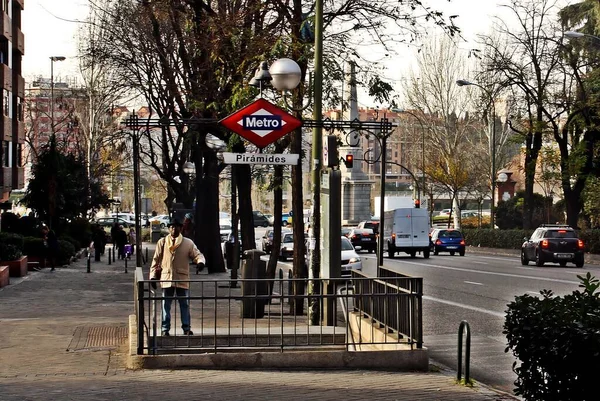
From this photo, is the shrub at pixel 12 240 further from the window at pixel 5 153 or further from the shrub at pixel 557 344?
the shrub at pixel 557 344

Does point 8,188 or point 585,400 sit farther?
point 8,188

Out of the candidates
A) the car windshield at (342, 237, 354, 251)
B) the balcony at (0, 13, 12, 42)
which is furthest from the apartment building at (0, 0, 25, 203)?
the car windshield at (342, 237, 354, 251)

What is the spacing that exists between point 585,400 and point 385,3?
13.9 metres

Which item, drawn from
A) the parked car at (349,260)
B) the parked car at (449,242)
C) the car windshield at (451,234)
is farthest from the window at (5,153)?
the parked car at (349,260)

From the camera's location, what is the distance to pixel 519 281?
104 ft

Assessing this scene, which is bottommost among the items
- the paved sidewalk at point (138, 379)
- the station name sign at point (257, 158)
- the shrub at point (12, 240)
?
the paved sidewalk at point (138, 379)

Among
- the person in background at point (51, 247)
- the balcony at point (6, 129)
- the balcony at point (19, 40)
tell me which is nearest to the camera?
the person in background at point (51, 247)

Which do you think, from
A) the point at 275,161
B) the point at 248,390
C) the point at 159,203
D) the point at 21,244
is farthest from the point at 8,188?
the point at 159,203

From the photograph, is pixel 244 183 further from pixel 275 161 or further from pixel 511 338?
pixel 511 338

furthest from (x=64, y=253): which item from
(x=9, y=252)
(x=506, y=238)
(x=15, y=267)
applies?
(x=506, y=238)

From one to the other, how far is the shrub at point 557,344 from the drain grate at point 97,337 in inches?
315

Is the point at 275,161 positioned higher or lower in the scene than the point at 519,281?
higher

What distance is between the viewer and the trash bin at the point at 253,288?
531 inches

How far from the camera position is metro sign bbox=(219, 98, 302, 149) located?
16.5 meters
